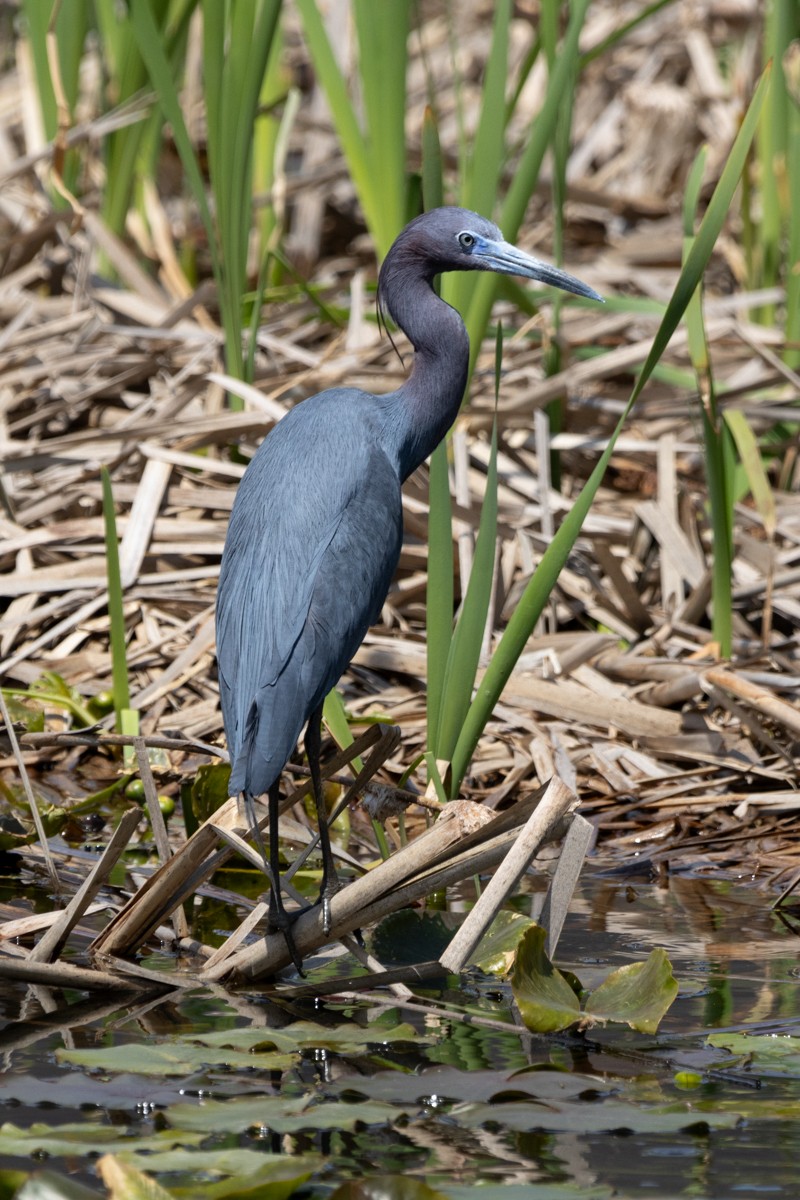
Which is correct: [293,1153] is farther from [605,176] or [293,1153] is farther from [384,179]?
[605,176]

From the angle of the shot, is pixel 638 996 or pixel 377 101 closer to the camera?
pixel 638 996

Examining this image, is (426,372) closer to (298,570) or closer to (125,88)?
(298,570)

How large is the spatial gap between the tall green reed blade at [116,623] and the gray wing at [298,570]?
553mm

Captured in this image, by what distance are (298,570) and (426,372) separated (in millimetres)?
671

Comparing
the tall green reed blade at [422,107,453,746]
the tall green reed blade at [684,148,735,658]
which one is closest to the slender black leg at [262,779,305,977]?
the tall green reed blade at [422,107,453,746]

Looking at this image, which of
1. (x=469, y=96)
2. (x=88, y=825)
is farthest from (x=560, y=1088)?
(x=469, y=96)

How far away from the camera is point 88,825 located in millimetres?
4004

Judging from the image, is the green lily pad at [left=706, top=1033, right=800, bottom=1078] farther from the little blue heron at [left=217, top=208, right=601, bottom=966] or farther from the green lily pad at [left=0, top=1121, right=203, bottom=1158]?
the green lily pad at [left=0, top=1121, right=203, bottom=1158]

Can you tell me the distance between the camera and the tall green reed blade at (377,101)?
477 centimetres

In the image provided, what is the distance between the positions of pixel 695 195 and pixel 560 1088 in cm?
254

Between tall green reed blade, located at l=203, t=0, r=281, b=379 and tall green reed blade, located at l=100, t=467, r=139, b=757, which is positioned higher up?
tall green reed blade, located at l=203, t=0, r=281, b=379

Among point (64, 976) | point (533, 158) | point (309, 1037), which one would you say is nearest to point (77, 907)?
point (64, 976)

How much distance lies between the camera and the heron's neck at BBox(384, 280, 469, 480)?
346cm

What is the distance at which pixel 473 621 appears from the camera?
3.39m
